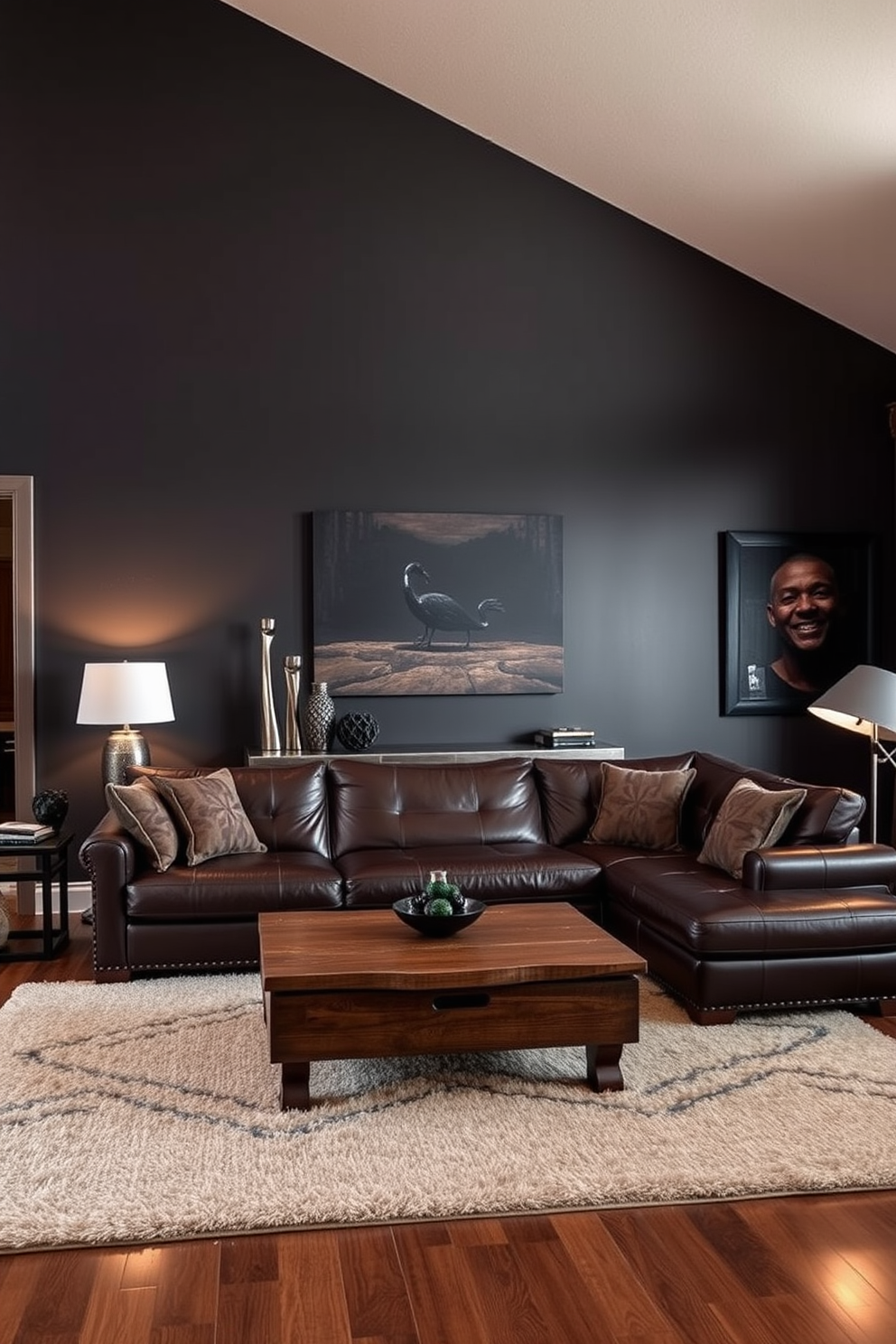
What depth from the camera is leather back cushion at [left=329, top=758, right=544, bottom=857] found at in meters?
5.70

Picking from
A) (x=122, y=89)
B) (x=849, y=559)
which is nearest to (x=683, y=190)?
(x=849, y=559)

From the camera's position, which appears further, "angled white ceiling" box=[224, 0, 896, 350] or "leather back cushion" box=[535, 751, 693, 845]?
"leather back cushion" box=[535, 751, 693, 845]

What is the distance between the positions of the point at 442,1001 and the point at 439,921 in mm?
294

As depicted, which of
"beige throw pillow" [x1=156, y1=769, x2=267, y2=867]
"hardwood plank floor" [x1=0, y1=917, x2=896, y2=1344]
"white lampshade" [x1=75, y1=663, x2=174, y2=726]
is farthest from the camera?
"white lampshade" [x1=75, y1=663, x2=174, y2=726]

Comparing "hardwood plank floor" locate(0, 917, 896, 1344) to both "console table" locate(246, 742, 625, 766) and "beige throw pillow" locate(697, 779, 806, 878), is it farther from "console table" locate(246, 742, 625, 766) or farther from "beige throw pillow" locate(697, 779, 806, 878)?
"console table" locate(246, 742, 625, 766)

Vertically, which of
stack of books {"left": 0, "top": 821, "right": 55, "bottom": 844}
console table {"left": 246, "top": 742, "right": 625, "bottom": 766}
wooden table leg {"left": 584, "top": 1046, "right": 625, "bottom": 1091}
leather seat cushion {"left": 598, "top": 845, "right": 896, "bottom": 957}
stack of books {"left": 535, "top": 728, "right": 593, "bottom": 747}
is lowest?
wooden table leg {"left": 584, "top": 1046, "right": 625, "bottom": 1091}

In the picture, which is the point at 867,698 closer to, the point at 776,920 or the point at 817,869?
the point at 817,869

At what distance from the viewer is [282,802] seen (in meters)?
5.65

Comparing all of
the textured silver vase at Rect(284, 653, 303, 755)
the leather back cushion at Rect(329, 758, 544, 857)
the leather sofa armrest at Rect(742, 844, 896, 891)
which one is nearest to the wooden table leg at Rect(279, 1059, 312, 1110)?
the leather sofa armrest at Rect(742, 844, 896, 891)

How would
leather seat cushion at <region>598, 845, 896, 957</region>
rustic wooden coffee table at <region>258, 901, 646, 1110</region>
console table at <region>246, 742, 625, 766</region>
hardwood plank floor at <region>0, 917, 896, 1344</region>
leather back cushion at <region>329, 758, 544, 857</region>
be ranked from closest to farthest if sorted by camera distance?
hardwood plank floor at <region>0, 917, 896, 1344</region>
rustic wooden coffee table at <region>258, 901, 646, 1110</region>
leather seat cushion at <region>598, 845, 896, 957</region>
leather back cushion at <region>329, 758, 544, 857</region>
console table at <region>246, 742, 625, 766</region>

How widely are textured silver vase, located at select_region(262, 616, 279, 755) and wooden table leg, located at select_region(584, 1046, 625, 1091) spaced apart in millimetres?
2986

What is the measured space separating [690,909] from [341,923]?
1.26 meters

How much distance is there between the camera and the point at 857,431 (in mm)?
7172

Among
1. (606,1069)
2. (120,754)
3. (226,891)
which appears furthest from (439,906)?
(120,754)
